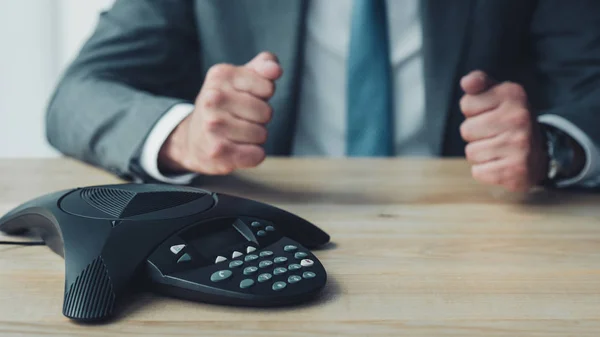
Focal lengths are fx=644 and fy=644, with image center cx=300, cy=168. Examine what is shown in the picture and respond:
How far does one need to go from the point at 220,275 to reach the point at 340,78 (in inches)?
37.5

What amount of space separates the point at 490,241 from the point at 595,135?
1.57ft

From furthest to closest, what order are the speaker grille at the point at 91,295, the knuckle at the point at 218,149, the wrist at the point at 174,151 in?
the wrist at the point at 174,151
the knuckle at the point at 218,149
the speaker grille at the point at 91,295

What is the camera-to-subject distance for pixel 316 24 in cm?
133

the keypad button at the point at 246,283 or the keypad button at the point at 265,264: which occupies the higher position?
the keypad button at the point at 265,264

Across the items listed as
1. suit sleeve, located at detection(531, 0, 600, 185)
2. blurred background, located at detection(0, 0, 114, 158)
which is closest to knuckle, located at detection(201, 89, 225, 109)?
suit sleeve, located at detection(531, 0, 600, 185)

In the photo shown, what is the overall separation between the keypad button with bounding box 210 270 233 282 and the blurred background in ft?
5.67

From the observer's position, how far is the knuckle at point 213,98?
78 cm

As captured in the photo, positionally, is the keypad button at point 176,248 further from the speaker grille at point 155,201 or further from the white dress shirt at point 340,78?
the white dress shirt at point 340,78

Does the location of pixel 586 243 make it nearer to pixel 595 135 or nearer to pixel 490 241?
pixel 490 241

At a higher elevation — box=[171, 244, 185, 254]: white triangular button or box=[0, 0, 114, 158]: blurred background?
box=[0, 0, 114, 158]: blurred background

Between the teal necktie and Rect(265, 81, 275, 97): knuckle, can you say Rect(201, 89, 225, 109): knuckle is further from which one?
the teal necktie

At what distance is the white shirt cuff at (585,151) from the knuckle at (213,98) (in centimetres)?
45

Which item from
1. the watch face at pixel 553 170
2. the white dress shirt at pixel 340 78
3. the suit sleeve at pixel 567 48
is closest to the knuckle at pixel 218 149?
the watch face at pixel 553 170

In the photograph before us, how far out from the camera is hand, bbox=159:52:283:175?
0.76 meters
